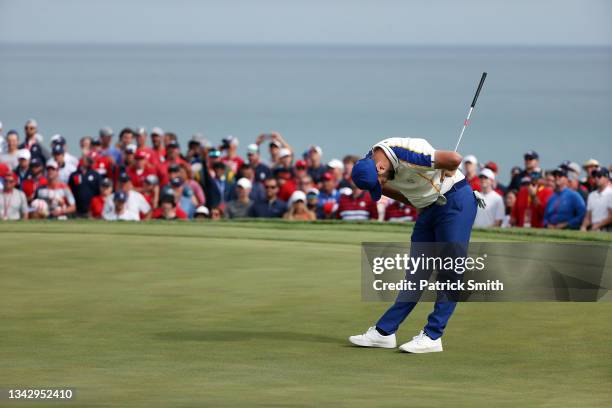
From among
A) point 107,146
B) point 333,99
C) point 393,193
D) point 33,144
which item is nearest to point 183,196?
point 107,146

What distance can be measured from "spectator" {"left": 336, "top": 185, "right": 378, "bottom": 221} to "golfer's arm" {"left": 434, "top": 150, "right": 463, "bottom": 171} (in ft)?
25.3

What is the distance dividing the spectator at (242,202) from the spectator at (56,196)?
2.11 metres

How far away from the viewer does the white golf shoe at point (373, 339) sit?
854 centimetres

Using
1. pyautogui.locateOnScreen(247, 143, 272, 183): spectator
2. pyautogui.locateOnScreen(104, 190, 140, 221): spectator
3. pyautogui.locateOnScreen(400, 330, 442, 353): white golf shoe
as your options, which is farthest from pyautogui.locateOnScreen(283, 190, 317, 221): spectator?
pyautogui.locateOnScreen(400, 330, 442, 353): white golf shoe

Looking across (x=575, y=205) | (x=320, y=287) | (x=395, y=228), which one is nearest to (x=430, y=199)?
(x=320, y=287)

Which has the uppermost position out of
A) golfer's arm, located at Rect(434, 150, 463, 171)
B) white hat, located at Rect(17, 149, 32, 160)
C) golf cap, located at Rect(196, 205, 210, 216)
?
golfer's arm, located at Rect(434, 150, 463, 171)

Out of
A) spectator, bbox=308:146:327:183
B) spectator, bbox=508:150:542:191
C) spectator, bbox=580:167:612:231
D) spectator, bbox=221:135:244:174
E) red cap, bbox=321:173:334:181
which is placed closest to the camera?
spectator, bbox=580:167:612:231

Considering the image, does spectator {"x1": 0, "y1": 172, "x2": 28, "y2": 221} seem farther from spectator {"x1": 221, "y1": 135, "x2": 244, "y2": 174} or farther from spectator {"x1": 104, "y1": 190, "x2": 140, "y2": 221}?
spectator {"x1": 221, "y1": 135, "x2": 244, "y2": 174}

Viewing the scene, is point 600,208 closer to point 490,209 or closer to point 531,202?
point 531,202

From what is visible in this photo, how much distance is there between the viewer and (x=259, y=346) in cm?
837

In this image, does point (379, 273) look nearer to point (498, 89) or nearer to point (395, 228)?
point (395, 228)

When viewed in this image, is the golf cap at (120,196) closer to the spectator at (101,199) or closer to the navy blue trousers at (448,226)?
the spectator at (101,199)

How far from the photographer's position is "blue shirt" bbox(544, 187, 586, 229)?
50.8 feet

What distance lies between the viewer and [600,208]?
15.4 meters
